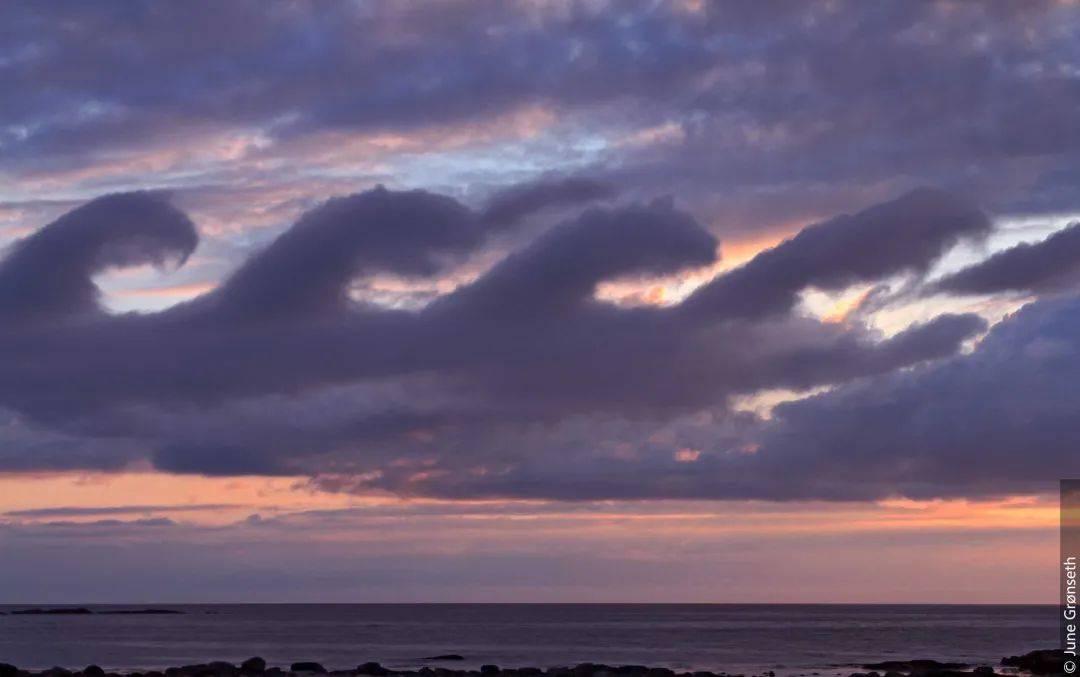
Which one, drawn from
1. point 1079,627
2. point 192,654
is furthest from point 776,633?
point 192,654

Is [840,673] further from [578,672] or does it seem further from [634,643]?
[634,643]

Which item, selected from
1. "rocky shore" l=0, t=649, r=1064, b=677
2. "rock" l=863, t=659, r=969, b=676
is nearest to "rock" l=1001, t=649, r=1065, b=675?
"rocky shore" l=0, t=649, r=1064, b=677

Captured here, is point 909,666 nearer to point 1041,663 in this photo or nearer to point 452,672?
point 1041,663

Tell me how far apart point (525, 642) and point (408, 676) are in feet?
224

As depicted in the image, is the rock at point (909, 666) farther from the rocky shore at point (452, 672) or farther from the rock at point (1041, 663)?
the rock at point (1041, 663)

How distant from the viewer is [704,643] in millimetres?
126812

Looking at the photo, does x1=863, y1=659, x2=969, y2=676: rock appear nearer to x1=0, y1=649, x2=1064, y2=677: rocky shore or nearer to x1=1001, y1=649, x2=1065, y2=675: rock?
x1=0, y1=649, x2=1064, y2=677: rocky shore

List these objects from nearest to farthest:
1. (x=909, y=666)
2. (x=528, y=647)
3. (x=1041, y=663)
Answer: (x=1041, y=663)
(x=909, y=666)
(x=528, y=647)

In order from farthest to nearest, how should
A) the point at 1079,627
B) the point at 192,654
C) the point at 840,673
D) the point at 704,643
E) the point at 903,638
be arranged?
the point at 903,638, the point at 704,643, the point at 1079,627, the point at 192,654, the point at 840,673

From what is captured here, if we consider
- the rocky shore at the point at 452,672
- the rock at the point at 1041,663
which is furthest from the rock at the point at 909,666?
the rock at the point at 1041,663

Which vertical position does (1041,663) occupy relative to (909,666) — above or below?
above

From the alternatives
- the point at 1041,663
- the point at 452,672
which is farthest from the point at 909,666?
the point at 452,672

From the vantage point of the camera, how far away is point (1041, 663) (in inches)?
3071

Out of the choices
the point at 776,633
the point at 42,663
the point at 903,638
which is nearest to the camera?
the point at 42,663
